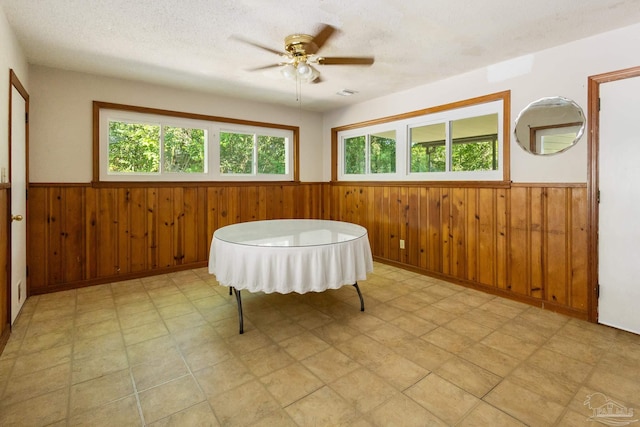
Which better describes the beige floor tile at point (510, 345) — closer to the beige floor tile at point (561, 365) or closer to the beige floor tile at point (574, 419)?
the beige floor tile at point (561, 365)

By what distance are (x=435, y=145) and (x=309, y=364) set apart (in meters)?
2.98

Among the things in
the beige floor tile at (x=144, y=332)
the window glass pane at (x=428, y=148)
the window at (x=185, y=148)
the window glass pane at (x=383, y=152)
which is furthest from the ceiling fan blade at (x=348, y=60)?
the beige floor tile at (x=144, y=332)

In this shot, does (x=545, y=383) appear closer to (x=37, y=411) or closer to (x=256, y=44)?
(x=37, y=411)

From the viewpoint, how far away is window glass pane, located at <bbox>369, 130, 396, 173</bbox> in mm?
4391

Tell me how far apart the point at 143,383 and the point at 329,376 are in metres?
1.08

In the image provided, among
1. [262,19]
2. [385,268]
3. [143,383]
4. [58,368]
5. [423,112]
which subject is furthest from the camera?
[385,268]

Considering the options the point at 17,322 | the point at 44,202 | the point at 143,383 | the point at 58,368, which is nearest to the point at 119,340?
the point at 58,368

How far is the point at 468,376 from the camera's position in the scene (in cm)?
191

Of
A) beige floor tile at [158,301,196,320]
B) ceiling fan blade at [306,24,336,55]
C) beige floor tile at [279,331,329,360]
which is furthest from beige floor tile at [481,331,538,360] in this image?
ceiling fan blade at [306,24,336,55]

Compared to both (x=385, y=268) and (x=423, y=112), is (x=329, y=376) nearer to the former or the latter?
(x=385, y=268)

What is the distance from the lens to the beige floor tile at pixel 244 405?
1578 millimetres

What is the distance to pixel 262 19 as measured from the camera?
2311mm

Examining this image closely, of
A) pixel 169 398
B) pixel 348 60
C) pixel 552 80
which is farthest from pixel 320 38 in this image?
pixel 169 398

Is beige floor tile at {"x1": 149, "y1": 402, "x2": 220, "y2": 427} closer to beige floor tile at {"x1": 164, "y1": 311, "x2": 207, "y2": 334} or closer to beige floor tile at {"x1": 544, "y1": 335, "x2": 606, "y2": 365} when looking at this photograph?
beige floor tile at {"x1": 164, "y1": 311, "x2": 207, "y2": 334}
